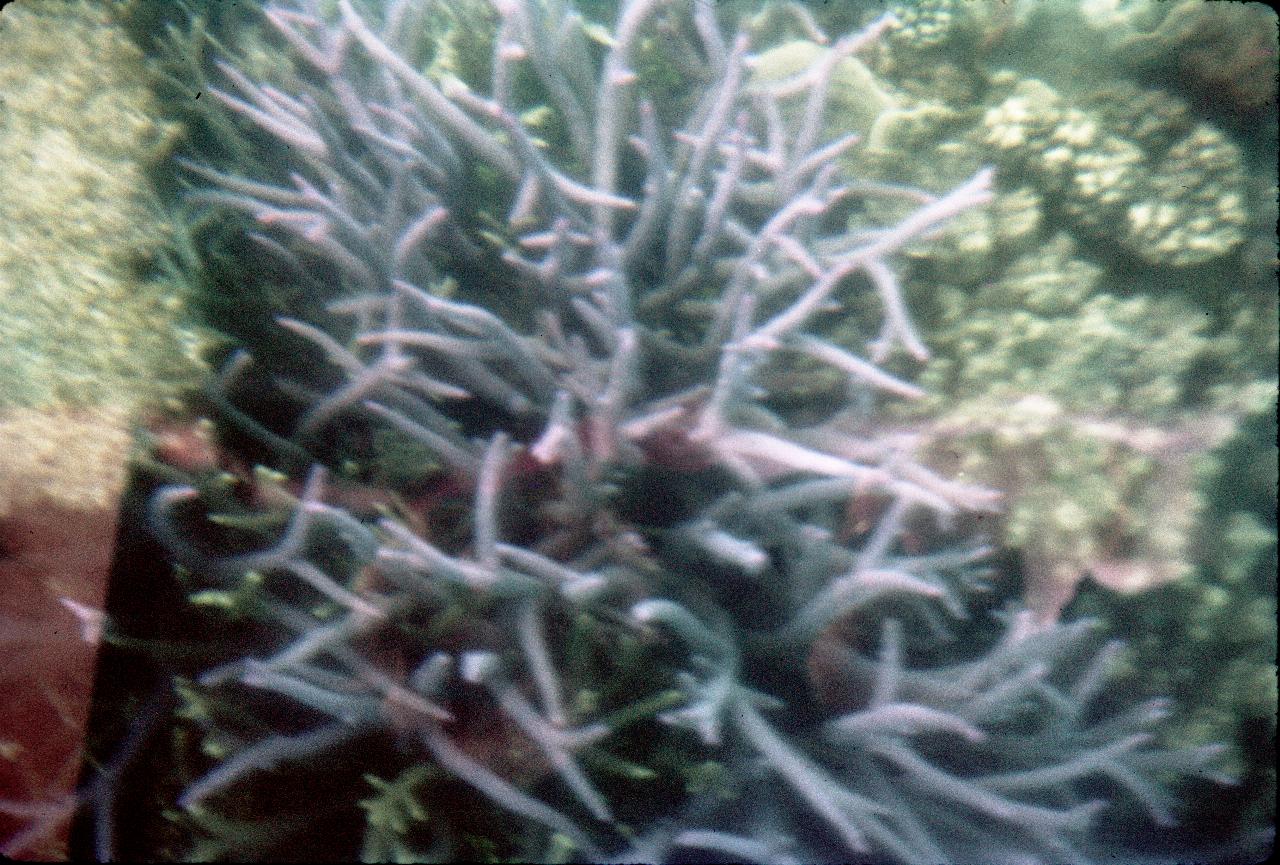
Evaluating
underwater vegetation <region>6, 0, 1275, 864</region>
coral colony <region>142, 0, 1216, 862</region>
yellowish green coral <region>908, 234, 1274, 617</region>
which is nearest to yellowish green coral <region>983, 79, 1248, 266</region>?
underwater vegetation <region>6, 0, 1275, 864</region>

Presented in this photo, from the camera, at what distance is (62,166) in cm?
184

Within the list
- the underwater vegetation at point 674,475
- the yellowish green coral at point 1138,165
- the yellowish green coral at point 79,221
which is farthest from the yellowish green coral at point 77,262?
the yellowish green coral at point 1138,165

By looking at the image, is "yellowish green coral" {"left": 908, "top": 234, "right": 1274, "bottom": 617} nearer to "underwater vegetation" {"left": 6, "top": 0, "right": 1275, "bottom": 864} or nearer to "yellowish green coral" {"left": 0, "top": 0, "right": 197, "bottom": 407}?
"underwater vegetation" {"left": 6, "top": 0, "right": 1275, "bottom": 864}

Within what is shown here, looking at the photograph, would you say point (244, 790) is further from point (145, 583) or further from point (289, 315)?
point (289, 315)

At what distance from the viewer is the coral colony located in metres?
1.53

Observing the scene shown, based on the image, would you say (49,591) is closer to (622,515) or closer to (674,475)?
(622,515)

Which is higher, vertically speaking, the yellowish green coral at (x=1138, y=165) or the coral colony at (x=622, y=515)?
the yellowish green coral at (x=1138, y=165)

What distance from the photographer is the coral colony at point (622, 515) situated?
1.53 meters

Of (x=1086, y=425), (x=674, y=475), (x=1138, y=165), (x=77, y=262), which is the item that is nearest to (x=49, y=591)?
(x=77, y=262)

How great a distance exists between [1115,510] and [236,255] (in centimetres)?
197

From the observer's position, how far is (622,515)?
1.69 metres

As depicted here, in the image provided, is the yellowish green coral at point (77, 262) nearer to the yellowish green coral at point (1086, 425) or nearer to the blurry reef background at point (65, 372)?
the blurry reef background at point (65, 372)

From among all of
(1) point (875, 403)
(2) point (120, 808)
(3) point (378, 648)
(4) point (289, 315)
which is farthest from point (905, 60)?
(2) point (120, 808)

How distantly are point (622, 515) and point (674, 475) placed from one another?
0.13 meters
